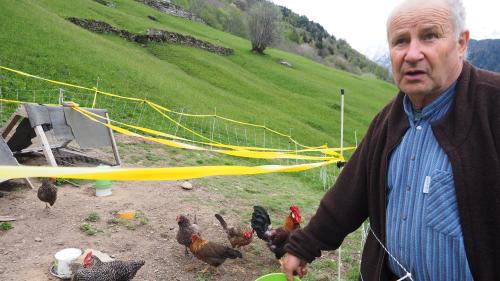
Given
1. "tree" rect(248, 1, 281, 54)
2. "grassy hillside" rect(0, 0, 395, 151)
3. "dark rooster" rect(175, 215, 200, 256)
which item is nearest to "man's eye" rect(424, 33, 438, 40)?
"dark rooster" rect(175, 215, 200, 256)

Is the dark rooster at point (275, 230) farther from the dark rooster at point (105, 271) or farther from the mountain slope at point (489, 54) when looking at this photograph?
the mountain slope at point (489, 54)

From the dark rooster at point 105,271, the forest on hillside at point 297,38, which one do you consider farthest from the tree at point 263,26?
the dark rooster at point 105,271

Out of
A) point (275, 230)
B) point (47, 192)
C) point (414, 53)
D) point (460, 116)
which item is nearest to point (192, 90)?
point (47, 192)

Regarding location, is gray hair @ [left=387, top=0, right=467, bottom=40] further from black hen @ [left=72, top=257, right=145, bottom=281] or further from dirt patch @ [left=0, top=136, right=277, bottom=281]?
dirt patch @ [left=0, top=136, right=277, bottom=281]

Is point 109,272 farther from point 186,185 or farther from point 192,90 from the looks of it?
point 192,90

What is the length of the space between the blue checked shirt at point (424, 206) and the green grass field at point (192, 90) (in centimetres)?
294

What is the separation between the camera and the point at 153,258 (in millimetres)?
4336

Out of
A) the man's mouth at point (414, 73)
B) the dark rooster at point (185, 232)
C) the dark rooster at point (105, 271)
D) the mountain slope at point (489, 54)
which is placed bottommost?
the dark rooster at point (105, 271)

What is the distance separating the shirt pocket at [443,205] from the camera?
153cm

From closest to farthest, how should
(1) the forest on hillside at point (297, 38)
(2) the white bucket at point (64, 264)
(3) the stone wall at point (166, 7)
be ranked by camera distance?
(2) the white bucket at point (64, 264) < (3) the stone wall at point (166, 7) < (1) the forest on hillside at point (297, 38)

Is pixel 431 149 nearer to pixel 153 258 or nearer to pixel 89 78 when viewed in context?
pixel 153 258

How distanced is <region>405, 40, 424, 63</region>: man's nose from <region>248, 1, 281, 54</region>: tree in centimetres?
4017

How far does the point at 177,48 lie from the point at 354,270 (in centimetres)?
2739

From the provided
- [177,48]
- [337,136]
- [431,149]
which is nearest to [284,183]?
[431,149]
